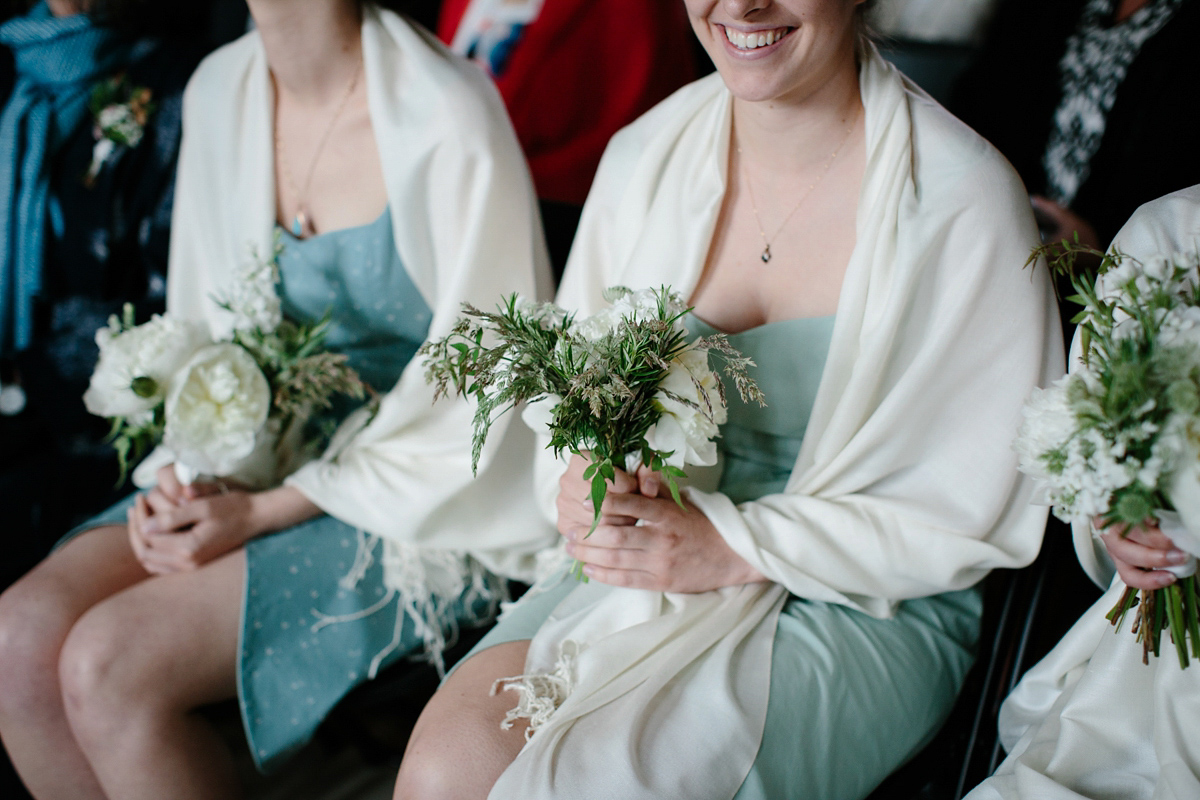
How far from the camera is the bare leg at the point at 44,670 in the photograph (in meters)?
1.41

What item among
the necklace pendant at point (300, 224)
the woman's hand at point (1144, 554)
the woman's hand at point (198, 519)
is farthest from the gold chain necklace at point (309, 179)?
the woman's hand at point (1144, 554)

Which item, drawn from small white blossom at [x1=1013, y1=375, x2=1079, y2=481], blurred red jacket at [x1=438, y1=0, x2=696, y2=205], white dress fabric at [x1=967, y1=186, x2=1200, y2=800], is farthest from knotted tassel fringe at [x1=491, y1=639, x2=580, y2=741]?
blurred red jacket at [x1=438, y1=0, x2=696, y2=205]

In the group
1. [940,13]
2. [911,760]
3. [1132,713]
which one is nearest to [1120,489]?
[1132,713]

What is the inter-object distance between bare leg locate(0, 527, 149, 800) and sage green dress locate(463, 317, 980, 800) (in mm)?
687

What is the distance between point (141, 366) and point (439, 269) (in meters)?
0.48

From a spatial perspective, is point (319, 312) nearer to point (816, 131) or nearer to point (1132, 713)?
point (816, 131)

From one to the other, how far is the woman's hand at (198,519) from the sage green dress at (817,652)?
1.54 ft

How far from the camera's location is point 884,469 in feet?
3.93

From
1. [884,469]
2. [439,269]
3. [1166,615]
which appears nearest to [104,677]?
[439,269]

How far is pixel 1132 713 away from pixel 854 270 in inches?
23.4

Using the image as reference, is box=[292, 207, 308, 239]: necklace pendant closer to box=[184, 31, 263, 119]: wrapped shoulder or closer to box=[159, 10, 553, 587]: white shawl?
box=[159, 10, 553, 587]: white shawl

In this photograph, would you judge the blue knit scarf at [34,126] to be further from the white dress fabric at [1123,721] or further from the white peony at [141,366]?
the white dress fabric at [1123,721]

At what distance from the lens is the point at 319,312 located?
162 cm

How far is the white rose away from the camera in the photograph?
1.37 m
